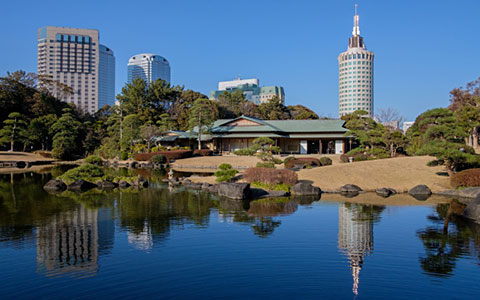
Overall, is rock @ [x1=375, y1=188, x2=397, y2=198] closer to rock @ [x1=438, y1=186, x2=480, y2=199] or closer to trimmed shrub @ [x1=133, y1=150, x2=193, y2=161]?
rock @ [x1=438, y1=186, x2=480, y2=199]

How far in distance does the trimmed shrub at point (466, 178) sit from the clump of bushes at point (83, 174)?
17.4 metres

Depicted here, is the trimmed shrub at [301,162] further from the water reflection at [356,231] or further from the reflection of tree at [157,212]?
the water reflection at [356,231]

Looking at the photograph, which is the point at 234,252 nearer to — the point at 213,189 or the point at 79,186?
the point at 213,189

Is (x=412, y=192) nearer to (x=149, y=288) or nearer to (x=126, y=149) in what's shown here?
(x=149, y=288)

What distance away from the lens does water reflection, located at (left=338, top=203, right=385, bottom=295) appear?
7599 millimetres

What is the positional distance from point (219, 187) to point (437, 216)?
870cm

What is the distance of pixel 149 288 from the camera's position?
6.12 m

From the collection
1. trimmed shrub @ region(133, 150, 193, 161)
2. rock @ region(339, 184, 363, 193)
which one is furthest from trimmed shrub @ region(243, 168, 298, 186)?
trimmed shrub @ region(133, 150, 193, 161)

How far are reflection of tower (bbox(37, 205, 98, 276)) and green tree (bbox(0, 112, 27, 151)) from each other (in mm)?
33793

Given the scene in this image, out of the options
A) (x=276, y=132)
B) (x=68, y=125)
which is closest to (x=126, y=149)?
(x=68, y=125)

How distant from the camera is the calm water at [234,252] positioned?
20.2 ft

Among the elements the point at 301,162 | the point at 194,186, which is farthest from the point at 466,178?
the point at 301,162

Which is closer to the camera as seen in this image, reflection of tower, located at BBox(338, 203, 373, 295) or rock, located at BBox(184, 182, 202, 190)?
reflection of tower, located at BBox(338, 203, 373, 295)

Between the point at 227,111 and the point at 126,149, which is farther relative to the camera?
the point at 227,111
